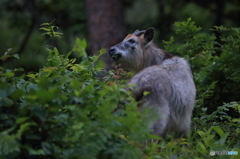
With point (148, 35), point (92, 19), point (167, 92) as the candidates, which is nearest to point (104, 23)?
point (92, 19)

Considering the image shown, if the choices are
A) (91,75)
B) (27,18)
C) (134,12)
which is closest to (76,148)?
(91,75)

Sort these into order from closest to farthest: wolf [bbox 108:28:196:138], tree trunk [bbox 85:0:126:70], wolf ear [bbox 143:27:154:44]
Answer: wolf [bbox 108:28:196:138]
wolf ear [bbox 143:27:154:44]
tree trunk [bbox 85:0:126:70]

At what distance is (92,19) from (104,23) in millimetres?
450

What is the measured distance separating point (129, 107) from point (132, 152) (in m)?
0.46

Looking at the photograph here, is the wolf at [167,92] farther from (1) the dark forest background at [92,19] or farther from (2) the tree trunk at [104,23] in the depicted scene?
(1) the dark forest background at [92,19]

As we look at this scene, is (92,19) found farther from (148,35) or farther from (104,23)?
(148,35)

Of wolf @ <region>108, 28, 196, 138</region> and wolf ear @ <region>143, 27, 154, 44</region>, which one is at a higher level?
wolf ear @ <region>143, 27, 154, 44</region>

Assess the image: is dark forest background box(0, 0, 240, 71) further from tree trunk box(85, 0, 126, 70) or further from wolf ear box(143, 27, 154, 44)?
wolf ear box(143, 27, 154, 44)

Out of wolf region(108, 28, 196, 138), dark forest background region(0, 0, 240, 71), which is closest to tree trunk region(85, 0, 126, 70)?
dark forest background region(0, 0, 240, 71)

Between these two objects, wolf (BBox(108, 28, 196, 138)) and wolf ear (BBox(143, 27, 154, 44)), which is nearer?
wolf (BBox(108, 28, 196, 138))

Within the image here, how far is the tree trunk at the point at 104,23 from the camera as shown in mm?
15344

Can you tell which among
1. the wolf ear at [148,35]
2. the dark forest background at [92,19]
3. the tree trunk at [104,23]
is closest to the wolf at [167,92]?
the wolf ear at [148,35]

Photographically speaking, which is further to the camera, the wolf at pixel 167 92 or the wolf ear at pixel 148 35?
the wolf ear at pixel 148 35

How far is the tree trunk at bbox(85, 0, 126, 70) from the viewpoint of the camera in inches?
604
